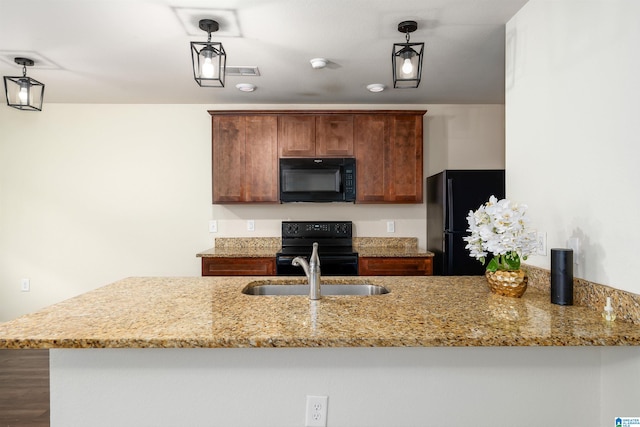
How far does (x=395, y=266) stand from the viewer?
342 cm

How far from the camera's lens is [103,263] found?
4004 mm

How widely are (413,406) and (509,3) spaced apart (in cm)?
A: 204

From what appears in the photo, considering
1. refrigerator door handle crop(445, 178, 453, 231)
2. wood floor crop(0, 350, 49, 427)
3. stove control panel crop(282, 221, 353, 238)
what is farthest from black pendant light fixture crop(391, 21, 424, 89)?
wood floor crop(0, 350, 49, 427)

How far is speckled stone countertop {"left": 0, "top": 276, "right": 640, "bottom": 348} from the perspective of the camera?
115 centimetres

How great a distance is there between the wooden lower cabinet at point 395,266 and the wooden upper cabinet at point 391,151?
1.98 ft

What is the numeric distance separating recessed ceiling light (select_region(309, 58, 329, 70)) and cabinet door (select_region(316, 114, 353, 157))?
83cm

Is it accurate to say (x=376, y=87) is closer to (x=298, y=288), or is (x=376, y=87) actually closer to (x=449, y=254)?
(x=449, y=254)

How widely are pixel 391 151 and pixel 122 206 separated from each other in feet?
9.35

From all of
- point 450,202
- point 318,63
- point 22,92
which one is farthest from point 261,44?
point 450,202

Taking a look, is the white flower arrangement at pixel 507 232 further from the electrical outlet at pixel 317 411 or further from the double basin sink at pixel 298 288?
the electrical outlet at pixel 317 411

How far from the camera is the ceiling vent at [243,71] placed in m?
2.92

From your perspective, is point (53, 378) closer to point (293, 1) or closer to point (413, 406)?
point (413, 406)

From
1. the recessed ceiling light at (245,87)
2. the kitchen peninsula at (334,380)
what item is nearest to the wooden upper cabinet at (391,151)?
the recessed ceiling light at (245,87)

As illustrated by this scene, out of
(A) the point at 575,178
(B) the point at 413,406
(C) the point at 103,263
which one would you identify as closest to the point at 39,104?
(C) the point at 103,263
